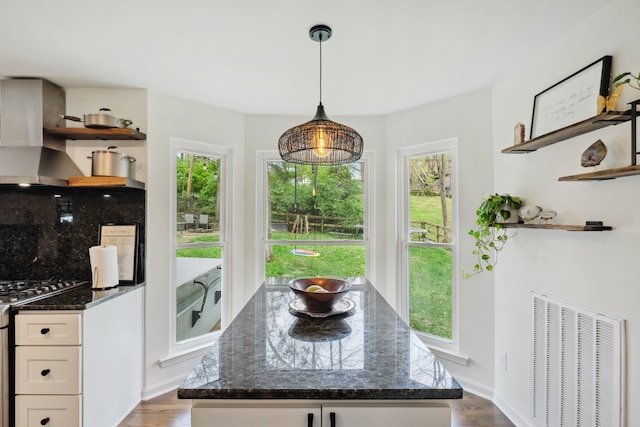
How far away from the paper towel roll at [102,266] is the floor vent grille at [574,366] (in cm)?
294

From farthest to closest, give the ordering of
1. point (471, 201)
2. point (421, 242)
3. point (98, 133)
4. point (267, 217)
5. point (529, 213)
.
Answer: point (267, 217), point (421, 242), point (471, 201), point (98, 133), point (529, 213)

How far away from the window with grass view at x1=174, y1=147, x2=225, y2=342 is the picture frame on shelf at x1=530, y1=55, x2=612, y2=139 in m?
2.63

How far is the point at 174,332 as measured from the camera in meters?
2.71

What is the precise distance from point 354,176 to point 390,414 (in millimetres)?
2521

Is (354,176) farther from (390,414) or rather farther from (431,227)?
(390,414)

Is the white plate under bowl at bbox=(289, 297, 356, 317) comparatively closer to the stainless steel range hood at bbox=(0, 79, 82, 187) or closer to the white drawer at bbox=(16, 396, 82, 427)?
the white drawer at bbox=(16, 396, 82, 427)

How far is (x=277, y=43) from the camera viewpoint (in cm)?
188

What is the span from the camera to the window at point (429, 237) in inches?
110

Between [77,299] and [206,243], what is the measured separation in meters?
1.12

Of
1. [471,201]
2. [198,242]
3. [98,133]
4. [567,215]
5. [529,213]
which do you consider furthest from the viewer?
[198,242]

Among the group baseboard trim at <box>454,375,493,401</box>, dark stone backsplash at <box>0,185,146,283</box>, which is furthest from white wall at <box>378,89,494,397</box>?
dark stone backsplash at <box>0,185,146,283</box>

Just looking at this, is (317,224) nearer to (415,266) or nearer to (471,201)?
(415,266)

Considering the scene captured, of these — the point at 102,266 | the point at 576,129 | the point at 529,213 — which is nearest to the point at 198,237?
the point at 102,266

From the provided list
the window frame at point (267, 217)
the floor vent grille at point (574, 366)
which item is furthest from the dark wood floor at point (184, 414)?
the window frame at point (267, 217)
